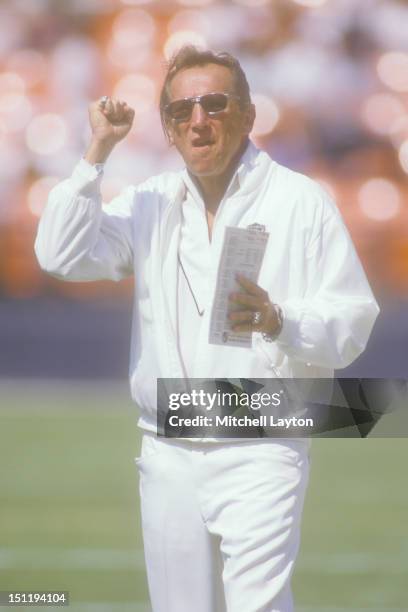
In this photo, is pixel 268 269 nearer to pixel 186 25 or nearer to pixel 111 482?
pixel 111 482

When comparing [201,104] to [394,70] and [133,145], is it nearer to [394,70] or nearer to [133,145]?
[133,145]

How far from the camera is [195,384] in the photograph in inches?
141

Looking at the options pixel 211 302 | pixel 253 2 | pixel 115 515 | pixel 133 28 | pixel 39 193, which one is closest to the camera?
pixel 211 302

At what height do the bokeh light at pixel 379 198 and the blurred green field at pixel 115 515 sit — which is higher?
the bokeh light at pixel 379 198

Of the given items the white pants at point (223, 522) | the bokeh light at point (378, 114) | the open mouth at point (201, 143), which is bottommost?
the white pants at point (223, 522)

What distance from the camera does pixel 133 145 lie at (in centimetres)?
1425

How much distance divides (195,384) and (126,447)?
24.2ft

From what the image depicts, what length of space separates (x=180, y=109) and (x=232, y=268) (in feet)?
1.81

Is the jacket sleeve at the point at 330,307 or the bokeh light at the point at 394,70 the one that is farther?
the bokeh light at the point at 394,70

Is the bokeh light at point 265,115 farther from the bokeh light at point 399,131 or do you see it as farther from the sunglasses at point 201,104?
the sunglasses at point 201,104

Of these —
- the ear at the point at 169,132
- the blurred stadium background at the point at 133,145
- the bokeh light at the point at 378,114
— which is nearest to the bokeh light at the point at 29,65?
the blurred stadium background at the point at 133,145

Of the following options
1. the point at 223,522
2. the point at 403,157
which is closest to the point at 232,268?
the point at 223,522

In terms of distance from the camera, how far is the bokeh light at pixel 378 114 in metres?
14.8

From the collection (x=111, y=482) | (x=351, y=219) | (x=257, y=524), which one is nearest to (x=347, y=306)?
(x=257, y=524)
